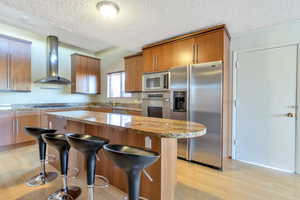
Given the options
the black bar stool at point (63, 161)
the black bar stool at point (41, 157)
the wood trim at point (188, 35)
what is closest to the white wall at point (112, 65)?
the wood trim at point (188, 35)

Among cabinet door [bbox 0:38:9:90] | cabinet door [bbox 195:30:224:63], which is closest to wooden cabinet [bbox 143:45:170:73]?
cabinet door [bbox 195:30:224:63]

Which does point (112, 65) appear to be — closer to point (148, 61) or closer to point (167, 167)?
point (148, 61)

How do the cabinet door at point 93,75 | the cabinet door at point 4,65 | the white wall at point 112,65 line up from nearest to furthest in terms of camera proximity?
1. the cabinet door at point 4,65
2. the white wall at point 112,65
3. the cabinet door at point 93,75

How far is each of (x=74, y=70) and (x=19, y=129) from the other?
7.33ft

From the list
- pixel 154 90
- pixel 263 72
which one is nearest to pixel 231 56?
pixel 263 72

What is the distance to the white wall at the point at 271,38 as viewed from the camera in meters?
2.44

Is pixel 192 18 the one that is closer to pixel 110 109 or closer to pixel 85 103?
pixel 110 109

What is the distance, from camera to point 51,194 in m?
1.83

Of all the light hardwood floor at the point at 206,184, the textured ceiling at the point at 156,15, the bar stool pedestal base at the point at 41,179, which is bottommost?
the light hardwood floor at the point at 206,184

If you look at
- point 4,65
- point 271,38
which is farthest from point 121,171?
point 4,65

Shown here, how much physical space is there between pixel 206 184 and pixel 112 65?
14.5 ft

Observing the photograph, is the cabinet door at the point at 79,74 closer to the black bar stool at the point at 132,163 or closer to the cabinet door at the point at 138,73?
the cabinet door at the point at 138,73

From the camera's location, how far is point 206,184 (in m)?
2.12

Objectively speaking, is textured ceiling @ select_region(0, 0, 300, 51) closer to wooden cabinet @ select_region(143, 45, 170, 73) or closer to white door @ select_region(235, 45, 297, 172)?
wooden cabinet @ select_region(143, 45, 170, 73)
